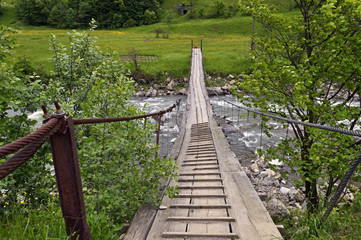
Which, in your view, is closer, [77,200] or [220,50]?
[77,200]

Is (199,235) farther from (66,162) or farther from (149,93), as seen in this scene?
(149,93)

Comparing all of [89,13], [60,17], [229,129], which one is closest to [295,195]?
[229,129]

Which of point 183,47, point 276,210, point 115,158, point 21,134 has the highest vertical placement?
point 183,47

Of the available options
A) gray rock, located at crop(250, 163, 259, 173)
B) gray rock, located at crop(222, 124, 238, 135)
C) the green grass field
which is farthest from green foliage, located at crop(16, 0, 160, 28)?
gray rock, located at crop(250, 163, 259, 173)

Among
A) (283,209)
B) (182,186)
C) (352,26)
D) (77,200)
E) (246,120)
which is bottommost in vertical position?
(246,120)

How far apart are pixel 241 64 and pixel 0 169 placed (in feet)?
97.9

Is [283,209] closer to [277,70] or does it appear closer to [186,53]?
[277,70]

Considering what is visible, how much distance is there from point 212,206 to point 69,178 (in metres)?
2.19

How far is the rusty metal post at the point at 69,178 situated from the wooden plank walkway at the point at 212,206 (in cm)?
119

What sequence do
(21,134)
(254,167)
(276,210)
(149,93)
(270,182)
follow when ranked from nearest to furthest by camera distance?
(21,134) < (276,210) < (270,182) < (254,167) < (149,93)

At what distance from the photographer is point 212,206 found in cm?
319

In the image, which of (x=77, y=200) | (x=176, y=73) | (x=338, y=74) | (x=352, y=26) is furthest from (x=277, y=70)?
(x=176, y=73)

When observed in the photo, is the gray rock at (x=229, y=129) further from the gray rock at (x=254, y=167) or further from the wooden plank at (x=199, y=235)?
the wooden plank at (x=199, y=235)

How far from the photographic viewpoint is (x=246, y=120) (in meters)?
15.5
